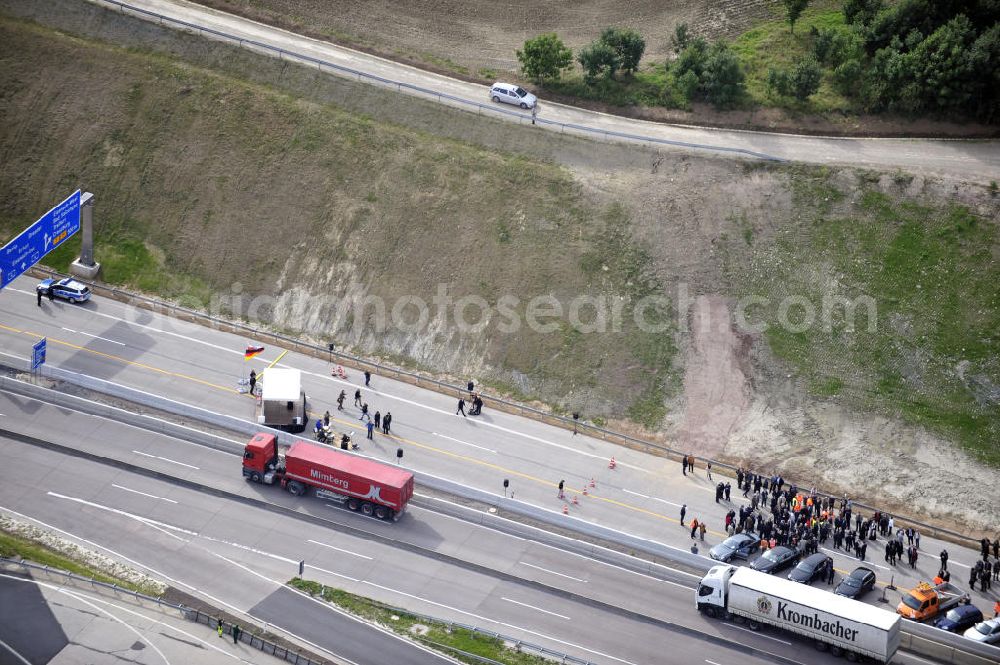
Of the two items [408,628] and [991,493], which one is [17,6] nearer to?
[408,628]

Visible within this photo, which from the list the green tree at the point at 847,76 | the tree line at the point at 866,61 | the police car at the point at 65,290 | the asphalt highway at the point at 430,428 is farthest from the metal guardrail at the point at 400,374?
the green tree at the point at 847,76

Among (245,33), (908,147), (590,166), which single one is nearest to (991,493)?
(908,147)

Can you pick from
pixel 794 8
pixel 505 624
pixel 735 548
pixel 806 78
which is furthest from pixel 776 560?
pixel 794 8

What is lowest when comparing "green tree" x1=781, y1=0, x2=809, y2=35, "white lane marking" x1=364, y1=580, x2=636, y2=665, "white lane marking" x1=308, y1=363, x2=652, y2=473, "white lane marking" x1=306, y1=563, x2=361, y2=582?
"white lane marking" x1=364, y1=580, x2=636, y2=665

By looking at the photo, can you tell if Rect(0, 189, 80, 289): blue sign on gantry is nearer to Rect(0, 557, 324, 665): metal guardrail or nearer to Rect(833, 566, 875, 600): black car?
Rect(0, 557, 324, 665): metal guardrail

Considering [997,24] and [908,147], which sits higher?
[997,24]

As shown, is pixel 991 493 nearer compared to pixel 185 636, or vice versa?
pixel 185 636

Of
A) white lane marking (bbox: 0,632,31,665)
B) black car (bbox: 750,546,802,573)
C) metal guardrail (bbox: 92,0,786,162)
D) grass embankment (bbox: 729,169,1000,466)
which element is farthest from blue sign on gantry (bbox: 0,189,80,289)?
black car (bbox: 750,546,802,573)
